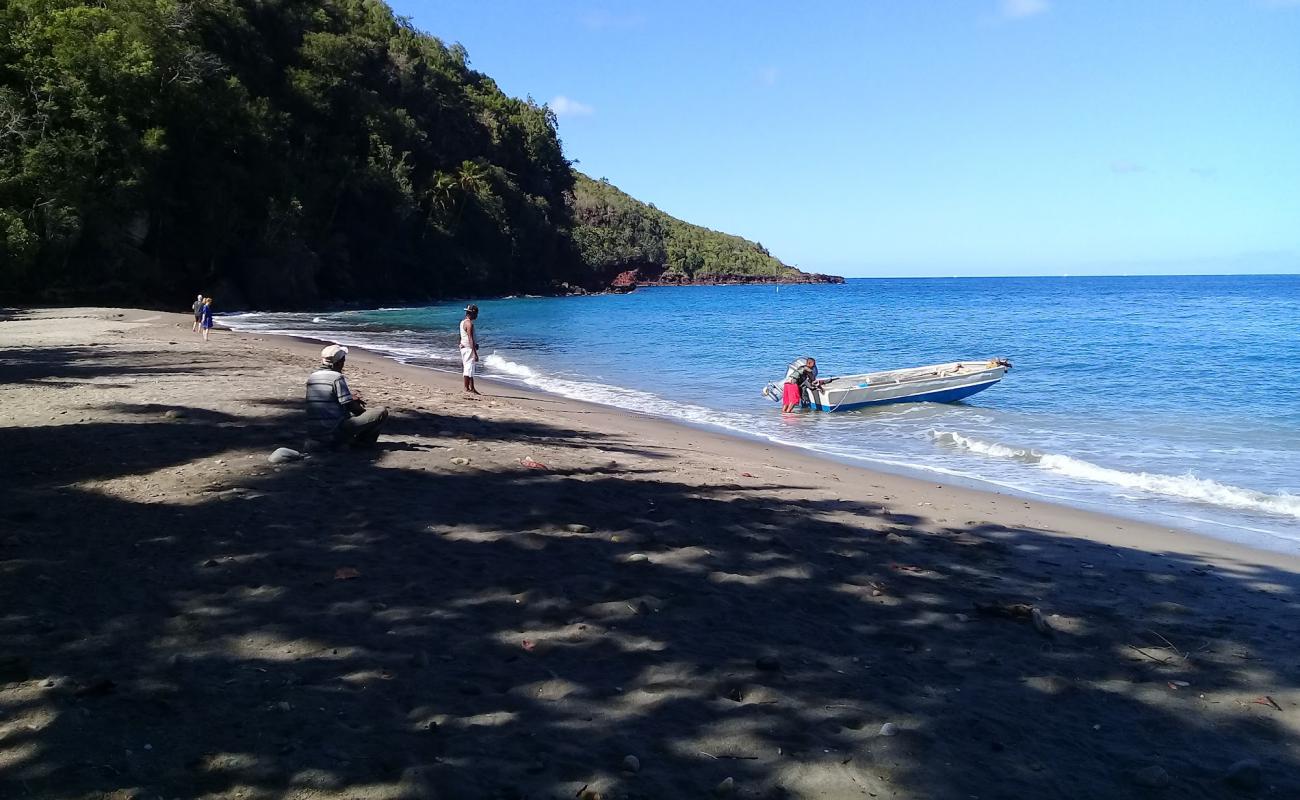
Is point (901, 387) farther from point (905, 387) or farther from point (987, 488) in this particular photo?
point (987, 488)

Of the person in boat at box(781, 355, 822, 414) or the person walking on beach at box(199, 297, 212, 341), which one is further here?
the person walking on beach at box(199, 297, 212, 341)

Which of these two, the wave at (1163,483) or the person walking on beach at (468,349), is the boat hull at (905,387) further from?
the person walking on beach at (468,349)

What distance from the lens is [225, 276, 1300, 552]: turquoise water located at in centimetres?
1141

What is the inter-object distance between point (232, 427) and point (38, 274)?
33.3m

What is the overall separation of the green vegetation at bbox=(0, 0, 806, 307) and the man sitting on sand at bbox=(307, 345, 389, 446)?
99.4 ft

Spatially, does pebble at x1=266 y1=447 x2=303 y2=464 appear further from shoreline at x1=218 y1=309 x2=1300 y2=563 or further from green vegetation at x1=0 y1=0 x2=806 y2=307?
green vegetation at x1=0 y1=0 x2=806 y2=307

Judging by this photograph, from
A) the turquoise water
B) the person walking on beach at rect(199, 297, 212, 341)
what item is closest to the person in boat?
the turquoise water

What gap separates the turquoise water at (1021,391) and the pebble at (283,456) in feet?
26.0

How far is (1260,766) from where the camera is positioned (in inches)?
151

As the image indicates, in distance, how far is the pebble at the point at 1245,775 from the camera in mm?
3682

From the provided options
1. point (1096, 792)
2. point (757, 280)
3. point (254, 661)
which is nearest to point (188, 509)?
point (254, 661)

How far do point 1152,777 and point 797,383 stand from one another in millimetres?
14342

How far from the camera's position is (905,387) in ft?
61.2

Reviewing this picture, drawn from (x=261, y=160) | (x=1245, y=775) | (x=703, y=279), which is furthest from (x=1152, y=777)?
(x=703, y=279)
